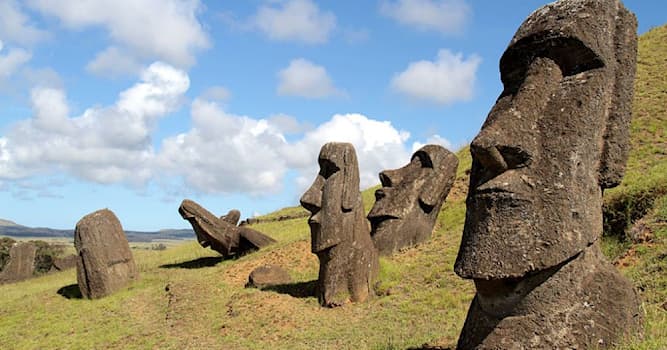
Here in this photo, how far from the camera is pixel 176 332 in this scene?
1273 cm

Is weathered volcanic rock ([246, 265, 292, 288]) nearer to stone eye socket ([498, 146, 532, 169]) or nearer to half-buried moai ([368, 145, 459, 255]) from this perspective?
half-buried moai ([368, 145, 459, 255])

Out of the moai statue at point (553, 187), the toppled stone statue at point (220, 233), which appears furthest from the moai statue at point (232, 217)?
the moai statue at point (553, 187)

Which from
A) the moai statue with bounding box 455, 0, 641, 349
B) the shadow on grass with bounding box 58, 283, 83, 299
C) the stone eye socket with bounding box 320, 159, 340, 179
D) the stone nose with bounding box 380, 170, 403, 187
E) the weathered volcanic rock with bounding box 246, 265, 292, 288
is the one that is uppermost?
the stone nose with bounding box 380, 170, 403, 187

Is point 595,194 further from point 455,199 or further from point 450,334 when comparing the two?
point 455,199

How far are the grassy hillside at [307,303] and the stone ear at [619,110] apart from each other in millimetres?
1667

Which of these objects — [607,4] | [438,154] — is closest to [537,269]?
[607,4]

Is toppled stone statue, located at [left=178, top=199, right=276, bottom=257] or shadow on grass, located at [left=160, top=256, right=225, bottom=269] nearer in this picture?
toppled stone statue, located at [left=178, top=199, right=276, bottom=257]

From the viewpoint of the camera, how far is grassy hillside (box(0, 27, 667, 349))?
10.1m

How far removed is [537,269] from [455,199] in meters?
17.4

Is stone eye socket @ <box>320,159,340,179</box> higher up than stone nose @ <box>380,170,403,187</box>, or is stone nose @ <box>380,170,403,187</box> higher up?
stone nose @ <box>380,170,403,187</box>

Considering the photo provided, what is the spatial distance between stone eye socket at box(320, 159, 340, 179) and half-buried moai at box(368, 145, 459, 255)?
3.91 m

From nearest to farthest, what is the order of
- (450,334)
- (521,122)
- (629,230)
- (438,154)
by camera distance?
(521,122), (450,334), (629,230), (438,154)

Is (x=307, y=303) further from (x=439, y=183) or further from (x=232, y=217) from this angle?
(x=232, y=217)

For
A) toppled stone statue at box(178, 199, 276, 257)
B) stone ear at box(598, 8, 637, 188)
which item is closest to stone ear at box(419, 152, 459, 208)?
toppled stone statue at box(178, 199, 276, 257)
